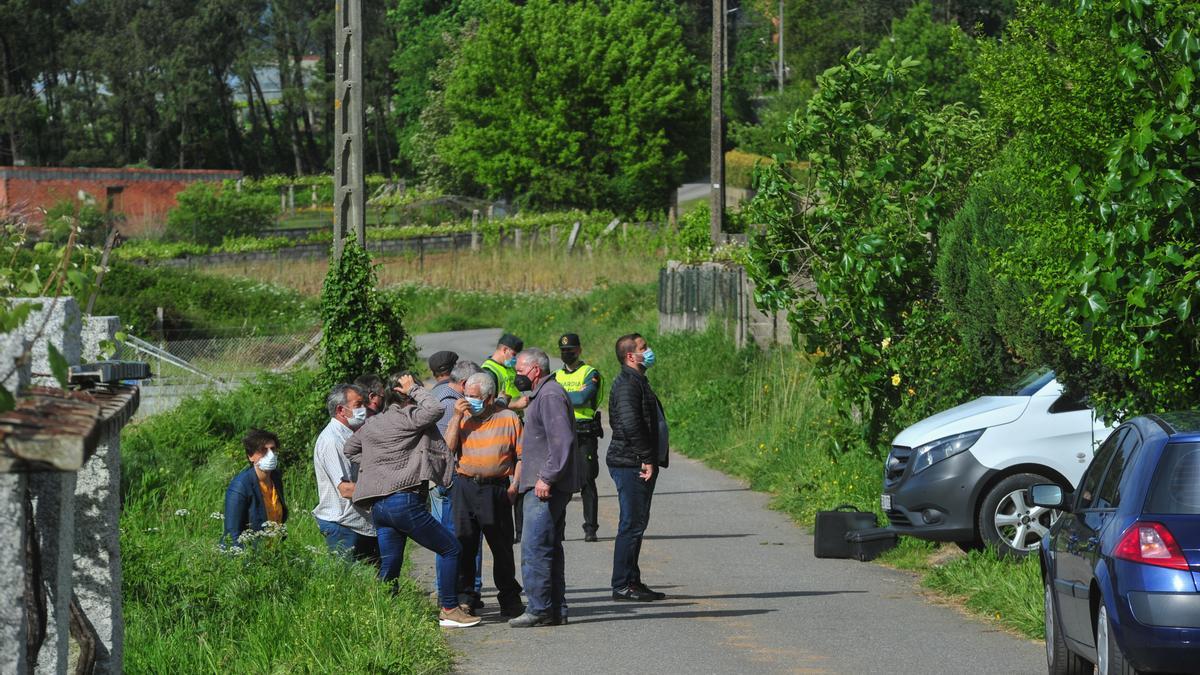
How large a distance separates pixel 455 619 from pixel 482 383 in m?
1.57

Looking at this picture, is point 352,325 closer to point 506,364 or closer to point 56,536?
point 506,364

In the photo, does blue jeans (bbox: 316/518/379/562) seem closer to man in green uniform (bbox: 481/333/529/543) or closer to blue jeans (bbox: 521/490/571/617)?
blue jeans (bbox: 521/490/571/617)

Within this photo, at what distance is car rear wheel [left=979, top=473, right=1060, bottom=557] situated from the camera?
42.3 feet

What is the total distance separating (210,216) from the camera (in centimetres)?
5919

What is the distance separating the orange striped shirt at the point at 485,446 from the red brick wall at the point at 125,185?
46851mm

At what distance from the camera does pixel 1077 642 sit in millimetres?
8055

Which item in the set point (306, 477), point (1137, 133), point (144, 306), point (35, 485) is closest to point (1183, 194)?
point (1137, 133)

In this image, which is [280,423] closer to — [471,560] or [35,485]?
[471,560]

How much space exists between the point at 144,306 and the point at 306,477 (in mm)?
19425

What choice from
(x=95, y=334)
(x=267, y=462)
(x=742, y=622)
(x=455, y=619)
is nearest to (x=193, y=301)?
(x=267, y=462)

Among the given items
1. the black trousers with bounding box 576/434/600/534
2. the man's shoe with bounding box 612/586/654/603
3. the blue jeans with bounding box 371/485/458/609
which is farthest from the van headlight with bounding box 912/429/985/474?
the blue jeans with bounding box 371/485/458/609

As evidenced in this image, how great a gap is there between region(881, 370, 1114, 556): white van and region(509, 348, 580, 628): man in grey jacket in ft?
11.9

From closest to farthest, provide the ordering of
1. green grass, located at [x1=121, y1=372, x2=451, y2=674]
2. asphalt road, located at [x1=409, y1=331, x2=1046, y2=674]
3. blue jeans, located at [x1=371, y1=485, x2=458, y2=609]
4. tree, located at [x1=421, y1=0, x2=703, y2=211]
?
green grass, located at [x1=121, y1=372, x2=451, y2=674]
asphalt road, located at [x1=409, y1=331, x2=1046, y2=674]
blue jeans, located at [x1=371, y1=485, x2=458, y2=609]
tree, located at [x1=421, y1=0, x2=703, y2=211]

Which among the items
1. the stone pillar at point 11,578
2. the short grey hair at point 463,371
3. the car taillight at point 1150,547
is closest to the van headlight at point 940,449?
the short grey hair at point 463,371
